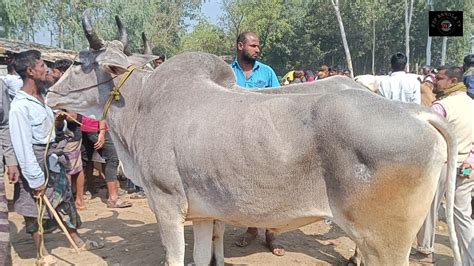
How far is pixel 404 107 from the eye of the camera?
111 inches

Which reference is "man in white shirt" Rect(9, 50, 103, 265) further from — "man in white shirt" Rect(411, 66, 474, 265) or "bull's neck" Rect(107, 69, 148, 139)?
"man in white shirt" Rect(411, 66, 474, 265)

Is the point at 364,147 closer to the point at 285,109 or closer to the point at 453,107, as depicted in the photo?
the point at 285,109

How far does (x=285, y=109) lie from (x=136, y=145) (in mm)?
1351

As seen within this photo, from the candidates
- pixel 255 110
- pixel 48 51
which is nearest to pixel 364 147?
pixel 255 110

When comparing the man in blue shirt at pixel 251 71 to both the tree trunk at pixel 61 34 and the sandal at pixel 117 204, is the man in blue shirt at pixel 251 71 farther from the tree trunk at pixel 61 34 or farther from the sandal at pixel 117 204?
the tree trunk at pixel 61 34

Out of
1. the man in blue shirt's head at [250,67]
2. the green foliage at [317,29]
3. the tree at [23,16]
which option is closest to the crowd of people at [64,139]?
the man in blue shirt's head at [250,67]

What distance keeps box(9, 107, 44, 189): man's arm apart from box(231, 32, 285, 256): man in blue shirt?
86.1 inches

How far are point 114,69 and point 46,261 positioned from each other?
2273 millimetres

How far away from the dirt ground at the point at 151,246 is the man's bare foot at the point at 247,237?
6 centimetres

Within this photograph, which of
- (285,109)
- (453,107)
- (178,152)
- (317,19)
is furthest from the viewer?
(317,19)

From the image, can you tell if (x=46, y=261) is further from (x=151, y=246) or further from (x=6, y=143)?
(x=6, y=143)

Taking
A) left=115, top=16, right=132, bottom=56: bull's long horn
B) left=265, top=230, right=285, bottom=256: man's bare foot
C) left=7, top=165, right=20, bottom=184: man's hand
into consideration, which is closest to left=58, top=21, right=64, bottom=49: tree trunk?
left=7, top=165, right=20, bottom=184: man's hand

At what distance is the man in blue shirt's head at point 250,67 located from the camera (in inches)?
200

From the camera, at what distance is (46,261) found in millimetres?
4773
